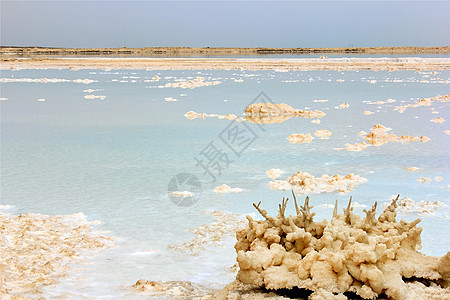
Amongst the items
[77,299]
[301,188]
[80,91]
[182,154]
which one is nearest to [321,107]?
[182,154]

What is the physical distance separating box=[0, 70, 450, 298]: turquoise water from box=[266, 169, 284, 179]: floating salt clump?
17cm

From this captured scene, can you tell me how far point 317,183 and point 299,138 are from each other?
10.5 feet

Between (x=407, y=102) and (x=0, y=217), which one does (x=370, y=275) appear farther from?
(x=407, y=102)

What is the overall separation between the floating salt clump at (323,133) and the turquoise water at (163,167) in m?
0.19

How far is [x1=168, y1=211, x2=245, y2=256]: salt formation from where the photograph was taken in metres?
4.36

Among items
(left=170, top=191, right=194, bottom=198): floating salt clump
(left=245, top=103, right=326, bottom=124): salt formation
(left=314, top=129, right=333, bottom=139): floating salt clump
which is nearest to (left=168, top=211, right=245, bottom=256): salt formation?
(left=170, top=191, right=194, bottom=198): floating salt clump

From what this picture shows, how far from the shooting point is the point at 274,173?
6.73 m

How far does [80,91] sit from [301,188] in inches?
554

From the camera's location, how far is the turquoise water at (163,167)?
4.16m

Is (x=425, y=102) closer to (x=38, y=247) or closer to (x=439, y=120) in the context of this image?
(x=439, y=120)

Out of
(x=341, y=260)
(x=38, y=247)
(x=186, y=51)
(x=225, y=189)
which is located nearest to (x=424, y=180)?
(x=225, y=189)

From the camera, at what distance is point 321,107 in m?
13.6

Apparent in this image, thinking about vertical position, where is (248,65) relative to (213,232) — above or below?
above

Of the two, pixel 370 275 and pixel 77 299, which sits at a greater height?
pixel 370 275
